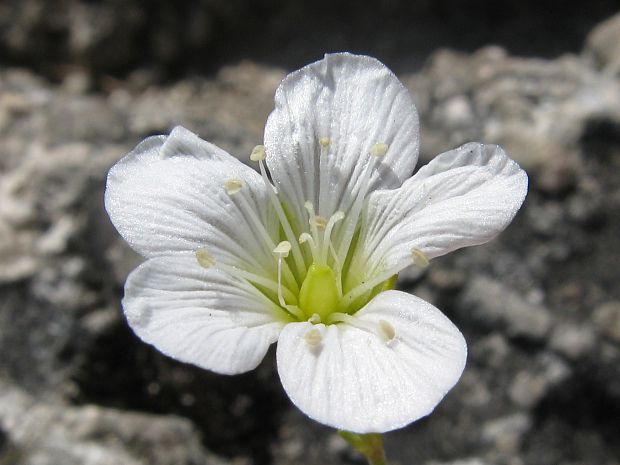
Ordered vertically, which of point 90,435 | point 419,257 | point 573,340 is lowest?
point 90,435

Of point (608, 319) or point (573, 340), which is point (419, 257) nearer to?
point (573, 340)

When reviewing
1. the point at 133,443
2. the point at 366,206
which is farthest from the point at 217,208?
the point at 133,443

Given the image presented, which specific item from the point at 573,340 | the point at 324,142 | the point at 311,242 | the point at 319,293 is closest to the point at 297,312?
the point at 319,293

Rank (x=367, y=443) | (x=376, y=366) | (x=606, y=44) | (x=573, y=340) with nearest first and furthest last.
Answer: (x=376, y=366) → (x=367, y=443) → (x=573, y=340) → (x=606, y=44)

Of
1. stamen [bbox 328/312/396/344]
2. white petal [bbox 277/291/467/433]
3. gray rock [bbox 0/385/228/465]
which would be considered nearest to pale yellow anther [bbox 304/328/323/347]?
white petal [bbox 277/291/467/433]

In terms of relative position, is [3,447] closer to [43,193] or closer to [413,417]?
[43,193]

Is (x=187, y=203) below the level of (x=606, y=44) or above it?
above

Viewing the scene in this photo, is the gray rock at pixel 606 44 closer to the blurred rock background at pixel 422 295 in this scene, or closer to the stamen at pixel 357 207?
the blurred rock background at pixel 422 295
